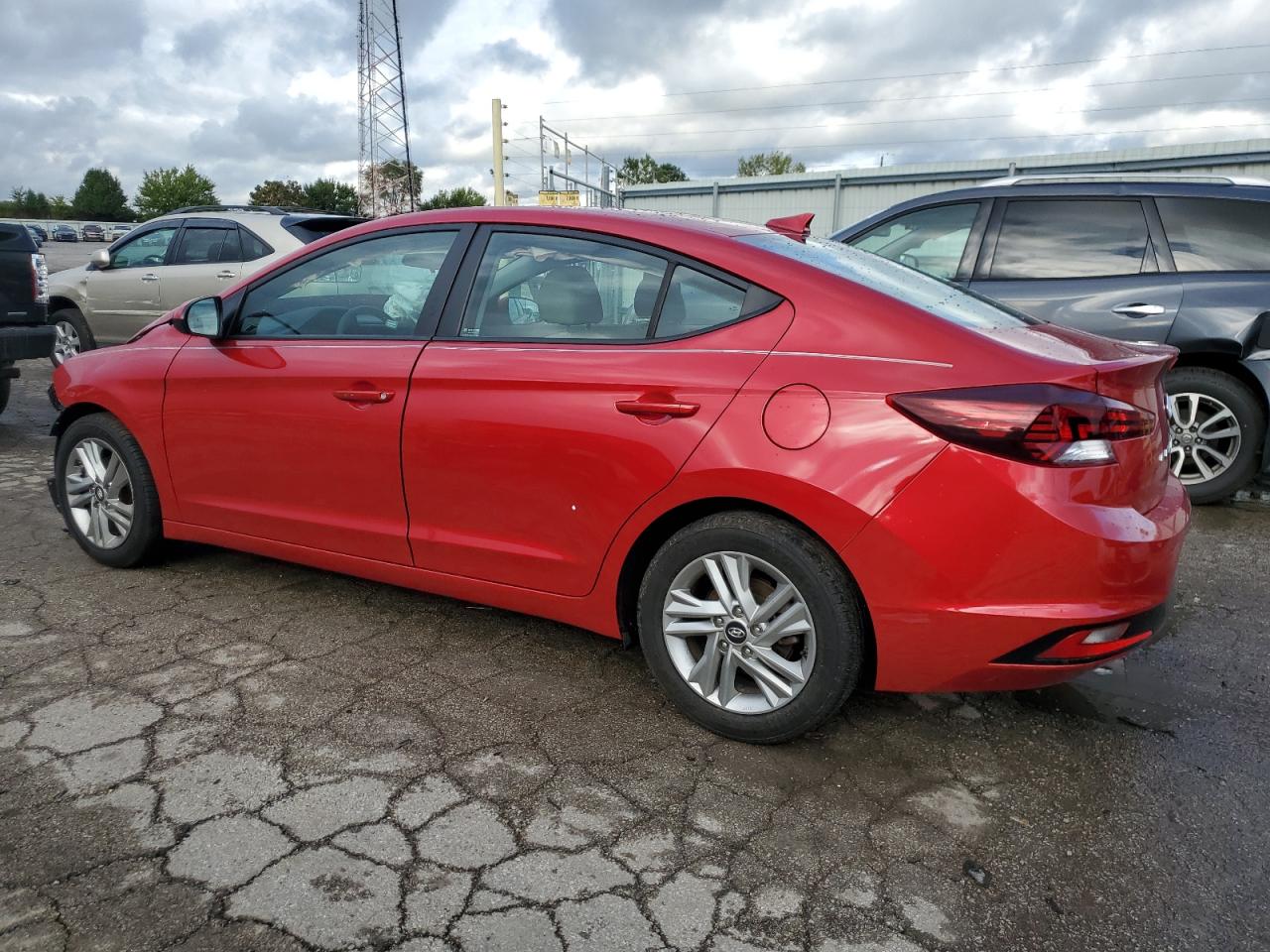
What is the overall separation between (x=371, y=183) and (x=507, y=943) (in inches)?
1806

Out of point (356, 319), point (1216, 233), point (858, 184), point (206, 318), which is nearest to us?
point (356, 319)

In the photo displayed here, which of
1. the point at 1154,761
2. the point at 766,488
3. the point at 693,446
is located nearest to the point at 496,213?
the point at 693,446

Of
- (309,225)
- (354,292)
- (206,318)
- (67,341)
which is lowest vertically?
(67,341)

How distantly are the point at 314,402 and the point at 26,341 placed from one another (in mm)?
5022

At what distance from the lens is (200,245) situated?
883 cm

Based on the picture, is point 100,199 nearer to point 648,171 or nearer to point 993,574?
point 648,171

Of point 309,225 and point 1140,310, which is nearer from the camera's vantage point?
point 1140,310

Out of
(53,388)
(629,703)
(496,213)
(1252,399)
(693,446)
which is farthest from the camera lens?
(1252,399)

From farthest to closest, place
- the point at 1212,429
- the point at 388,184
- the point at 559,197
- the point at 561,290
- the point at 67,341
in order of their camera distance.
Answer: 1. the point at 388,184
2. the point at 559,197
3. the point at 67,341
4. the point at 1212,429
5. the point at 561,290

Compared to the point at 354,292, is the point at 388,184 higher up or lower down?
higher up

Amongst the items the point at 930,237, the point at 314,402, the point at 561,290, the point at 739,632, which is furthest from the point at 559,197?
the point at 739,632

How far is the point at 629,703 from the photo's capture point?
3.01m

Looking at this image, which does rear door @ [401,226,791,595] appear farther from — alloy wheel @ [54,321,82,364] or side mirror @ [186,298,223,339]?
alloy wheel @ [54,321,82,364]

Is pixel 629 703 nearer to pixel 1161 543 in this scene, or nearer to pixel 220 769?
pixel 220 769
